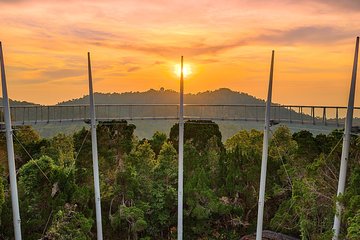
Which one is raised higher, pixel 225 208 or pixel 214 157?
pixel 214 157

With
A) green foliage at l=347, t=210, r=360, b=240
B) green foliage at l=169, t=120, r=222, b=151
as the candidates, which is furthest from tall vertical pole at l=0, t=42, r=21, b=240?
green foliage at l=169, t=120, r=222, b=151

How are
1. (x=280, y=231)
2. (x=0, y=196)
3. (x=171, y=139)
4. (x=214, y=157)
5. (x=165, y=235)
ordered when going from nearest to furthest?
(x=0, y=196)
(x=280, y=231)
(x=165, y=235)
(x=214, y=157)
(x=171, y=139)

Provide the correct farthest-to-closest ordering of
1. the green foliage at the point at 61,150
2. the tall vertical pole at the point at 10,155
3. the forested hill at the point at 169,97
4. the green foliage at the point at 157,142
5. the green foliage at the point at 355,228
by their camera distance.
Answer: the forested hill at the point at 169,97 → the green foliage at the point at 157,142 → the green foliage at the point at 61,150 → the tall vertical pole at the point at 10,155 → the green foliage at the point at 355,228

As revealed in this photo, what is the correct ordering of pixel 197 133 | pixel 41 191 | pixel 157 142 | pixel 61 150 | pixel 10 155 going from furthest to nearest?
pixel 197 133
pixel 157 142
pixel 61 150
pixel 41 191
pixel 10 155

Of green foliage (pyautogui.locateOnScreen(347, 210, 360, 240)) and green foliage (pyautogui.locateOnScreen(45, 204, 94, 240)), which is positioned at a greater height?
green foliage (pyautogui.locateOnScreen(347, 210, 360, 240))

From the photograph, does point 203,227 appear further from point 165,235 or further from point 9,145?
point 9,145

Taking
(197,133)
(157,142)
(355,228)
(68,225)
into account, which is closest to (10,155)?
(68,225)

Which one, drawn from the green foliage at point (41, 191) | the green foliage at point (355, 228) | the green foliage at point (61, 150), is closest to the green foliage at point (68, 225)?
the green foliage at point (41, 191)

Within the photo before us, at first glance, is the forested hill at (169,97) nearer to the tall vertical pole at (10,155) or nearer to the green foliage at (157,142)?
the green foliage at (157,142)

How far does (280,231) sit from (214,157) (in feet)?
26.5

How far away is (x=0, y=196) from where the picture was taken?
1001 inches

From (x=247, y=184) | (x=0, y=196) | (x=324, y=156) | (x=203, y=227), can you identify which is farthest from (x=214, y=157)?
(x=0, y=196)

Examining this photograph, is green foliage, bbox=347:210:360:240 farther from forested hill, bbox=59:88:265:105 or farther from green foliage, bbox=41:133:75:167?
forested hill, bbox=59:88:265:105

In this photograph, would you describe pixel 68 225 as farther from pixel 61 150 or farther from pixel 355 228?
pixel 355 228
